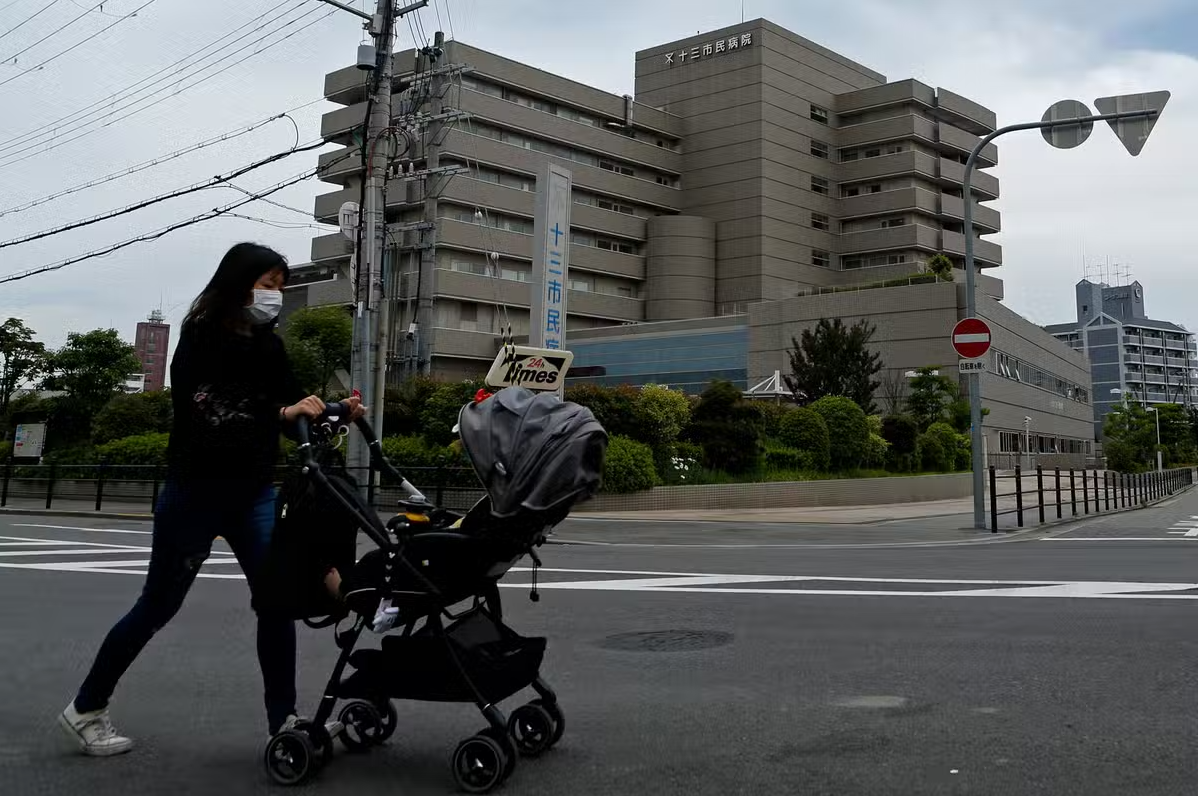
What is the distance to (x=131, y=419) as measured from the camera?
30438 mm

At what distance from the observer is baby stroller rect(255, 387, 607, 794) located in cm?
311

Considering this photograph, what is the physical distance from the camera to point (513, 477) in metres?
3.11

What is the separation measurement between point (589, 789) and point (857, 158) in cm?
7832

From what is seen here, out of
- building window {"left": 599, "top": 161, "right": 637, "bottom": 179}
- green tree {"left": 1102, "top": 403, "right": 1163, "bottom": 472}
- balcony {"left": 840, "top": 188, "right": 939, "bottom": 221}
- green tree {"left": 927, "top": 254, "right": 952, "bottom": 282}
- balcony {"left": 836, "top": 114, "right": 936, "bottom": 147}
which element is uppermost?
balcony {"left": 836, "top": 114, "right": 936, "bottom": 147}

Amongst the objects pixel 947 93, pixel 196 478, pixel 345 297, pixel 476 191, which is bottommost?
pixel 196 478

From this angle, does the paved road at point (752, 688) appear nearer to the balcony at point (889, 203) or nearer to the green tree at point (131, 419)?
the green tree at point (131, 419)

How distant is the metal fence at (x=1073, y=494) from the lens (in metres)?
16.5

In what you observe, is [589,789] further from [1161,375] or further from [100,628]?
[1161,375]

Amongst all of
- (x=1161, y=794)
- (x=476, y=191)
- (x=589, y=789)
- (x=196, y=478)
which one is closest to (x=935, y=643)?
(x=1161, y=794)

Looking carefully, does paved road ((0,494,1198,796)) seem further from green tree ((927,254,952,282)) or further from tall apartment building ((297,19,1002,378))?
tall apartment building ((297,19,1002,378))

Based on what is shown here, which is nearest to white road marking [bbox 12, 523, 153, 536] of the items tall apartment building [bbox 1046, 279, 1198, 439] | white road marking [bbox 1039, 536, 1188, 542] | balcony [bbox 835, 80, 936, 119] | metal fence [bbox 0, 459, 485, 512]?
metal fence [bbox 0, 459, 485, 512]

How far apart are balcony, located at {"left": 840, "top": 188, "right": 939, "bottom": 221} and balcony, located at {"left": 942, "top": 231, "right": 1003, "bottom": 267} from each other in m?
2.66

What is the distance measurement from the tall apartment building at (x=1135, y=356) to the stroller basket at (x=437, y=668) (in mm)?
159862

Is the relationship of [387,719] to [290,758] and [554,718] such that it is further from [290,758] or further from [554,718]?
[554,718]
